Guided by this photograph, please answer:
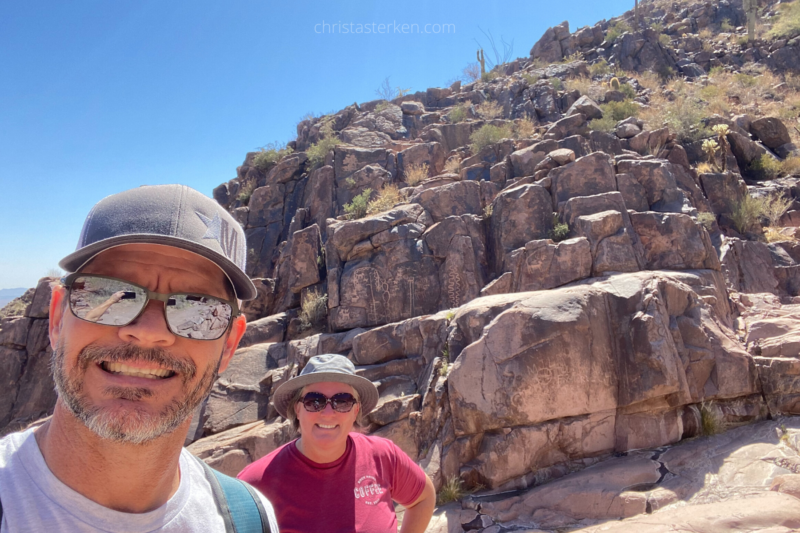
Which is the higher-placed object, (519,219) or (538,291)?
(519,219)

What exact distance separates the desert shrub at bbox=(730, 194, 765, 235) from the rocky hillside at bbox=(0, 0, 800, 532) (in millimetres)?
42

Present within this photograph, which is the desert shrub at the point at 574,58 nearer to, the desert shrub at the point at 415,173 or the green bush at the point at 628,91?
the green bush at the point at 628,91

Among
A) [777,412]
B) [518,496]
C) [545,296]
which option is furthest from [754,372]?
[518,496]

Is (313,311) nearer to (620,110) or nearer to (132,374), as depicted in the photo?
(132,374)

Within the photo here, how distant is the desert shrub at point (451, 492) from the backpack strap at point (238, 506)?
5.08m

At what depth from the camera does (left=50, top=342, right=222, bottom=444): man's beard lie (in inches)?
44.7

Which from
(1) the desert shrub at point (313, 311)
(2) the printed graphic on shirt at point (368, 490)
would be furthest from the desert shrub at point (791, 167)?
(2) the printed graphic on shirt at point (368, 490)

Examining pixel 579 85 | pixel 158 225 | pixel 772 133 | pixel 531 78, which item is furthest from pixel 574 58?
pixel 158 225

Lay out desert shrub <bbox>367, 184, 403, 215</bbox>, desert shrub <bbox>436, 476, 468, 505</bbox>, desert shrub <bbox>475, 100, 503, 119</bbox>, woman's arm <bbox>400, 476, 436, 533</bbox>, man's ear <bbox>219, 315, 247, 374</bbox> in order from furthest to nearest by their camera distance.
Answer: desert shrub <bbox>475, 100, 503, 119</bbox>, desert shrub <bbox>367, 184, 403, 215</bbox>, desert shrub <bbox>436, 476, 468, 505</bbox>, woman's arm <bbox>400, 476, 436, 533</bbox>, man's ear <bbox>219, 315, 247, 374</bbox>

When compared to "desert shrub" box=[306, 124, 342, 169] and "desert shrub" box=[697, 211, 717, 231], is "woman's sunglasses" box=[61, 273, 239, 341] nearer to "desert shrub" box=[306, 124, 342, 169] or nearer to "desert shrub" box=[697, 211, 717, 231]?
"desert shrub" box=[697, 211, 717, 231]

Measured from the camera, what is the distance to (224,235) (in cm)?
137

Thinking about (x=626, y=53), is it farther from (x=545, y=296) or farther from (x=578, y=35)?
(x=545, y=296)

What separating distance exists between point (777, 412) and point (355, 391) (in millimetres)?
6584

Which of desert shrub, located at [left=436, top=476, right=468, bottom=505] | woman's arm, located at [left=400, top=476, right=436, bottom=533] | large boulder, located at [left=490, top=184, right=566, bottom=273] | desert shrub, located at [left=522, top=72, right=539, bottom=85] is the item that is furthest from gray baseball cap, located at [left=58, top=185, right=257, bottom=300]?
desert shrub, located at [left=522, top=72, right=539, bottom=85]
